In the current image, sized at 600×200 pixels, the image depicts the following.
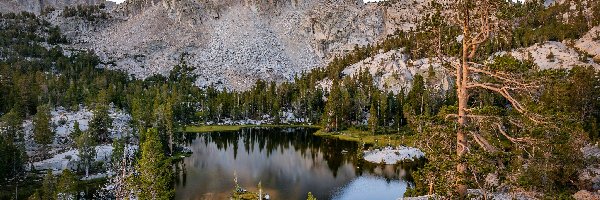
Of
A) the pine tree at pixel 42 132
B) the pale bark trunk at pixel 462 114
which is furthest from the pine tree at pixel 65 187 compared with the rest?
the pale bark trunk at pixel 462 114

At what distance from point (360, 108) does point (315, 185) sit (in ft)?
230

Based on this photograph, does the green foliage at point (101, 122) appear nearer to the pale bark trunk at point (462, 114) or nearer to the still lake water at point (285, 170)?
the still lake water at point (285, 170)

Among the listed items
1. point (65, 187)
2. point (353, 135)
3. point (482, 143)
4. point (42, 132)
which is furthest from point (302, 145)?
point (482, 143)

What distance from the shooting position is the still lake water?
62156 mm

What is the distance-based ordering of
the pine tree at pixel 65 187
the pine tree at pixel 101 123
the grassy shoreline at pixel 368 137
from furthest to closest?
the grassy shoreline at pixel 368 137 < the pine tree at pixel 101 123 < the pine tree at pixel 65 187

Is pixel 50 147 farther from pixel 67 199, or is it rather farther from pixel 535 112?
pixel 535 112

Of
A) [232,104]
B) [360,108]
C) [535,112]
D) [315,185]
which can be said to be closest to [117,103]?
[232,104]

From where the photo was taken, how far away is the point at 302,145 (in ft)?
345

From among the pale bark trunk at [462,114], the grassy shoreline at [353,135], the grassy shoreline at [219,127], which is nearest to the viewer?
the pale bark trunk at [462,114]

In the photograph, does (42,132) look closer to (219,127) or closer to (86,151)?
(86,151)

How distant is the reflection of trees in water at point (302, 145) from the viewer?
79.3m

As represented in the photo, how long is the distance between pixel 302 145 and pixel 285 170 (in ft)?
85.6

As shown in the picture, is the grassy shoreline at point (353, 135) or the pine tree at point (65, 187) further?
the grassy shoreline at point (353, 135)

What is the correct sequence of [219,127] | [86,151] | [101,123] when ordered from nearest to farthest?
[86,151] < [101,123] < [219,127]
